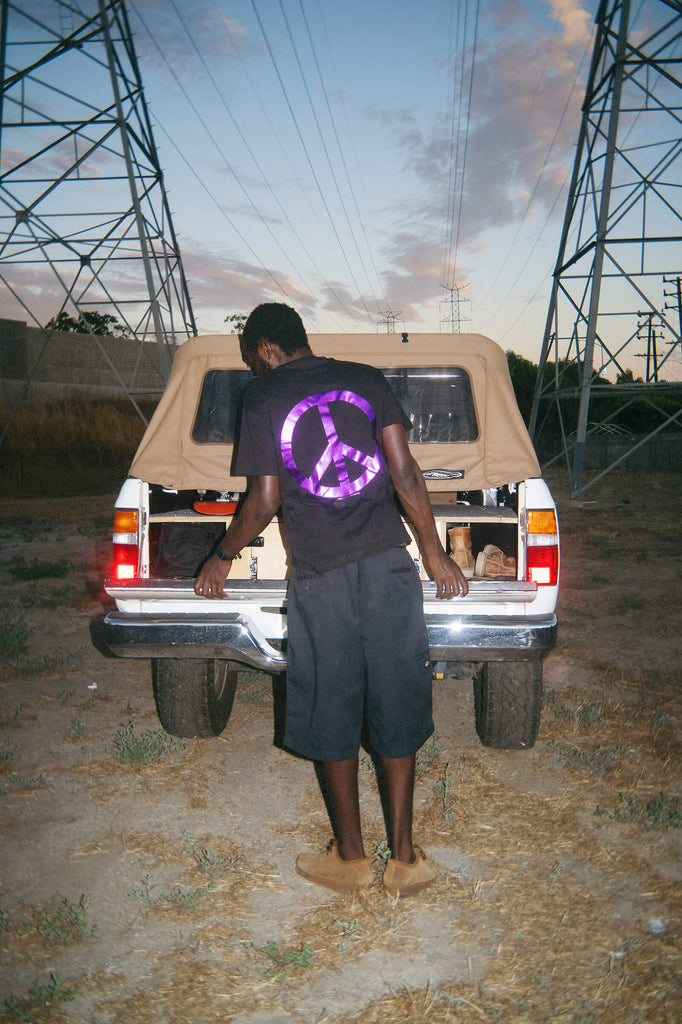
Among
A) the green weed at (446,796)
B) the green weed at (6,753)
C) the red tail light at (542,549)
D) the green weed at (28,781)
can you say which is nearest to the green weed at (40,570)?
the green weed at (6,753)

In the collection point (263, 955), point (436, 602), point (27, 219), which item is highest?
point (27, 219)

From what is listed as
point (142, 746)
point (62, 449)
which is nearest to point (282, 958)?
point (142, 746)

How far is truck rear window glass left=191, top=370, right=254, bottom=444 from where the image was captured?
4.31 m

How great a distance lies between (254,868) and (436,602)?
125 cm

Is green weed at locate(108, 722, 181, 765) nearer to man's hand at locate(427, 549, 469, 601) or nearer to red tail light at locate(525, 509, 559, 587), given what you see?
man's hand at locate(427, 549, 469, 601)

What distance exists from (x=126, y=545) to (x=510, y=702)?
1.97 m

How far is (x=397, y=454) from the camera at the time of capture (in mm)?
2668

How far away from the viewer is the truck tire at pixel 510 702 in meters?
Result: 3.63

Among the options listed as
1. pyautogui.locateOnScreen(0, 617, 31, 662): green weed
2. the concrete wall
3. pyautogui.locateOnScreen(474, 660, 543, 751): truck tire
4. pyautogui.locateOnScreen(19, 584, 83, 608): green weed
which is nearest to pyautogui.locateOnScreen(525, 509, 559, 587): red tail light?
pyautogui.locateOnScreen(474, 660, 543, 751): truck tire

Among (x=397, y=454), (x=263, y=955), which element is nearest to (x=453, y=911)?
(x=263, y=955)

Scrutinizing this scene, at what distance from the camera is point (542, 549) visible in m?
3.57

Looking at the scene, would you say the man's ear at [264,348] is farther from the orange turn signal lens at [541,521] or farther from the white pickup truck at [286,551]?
the orange turn signal lens at [541,521]

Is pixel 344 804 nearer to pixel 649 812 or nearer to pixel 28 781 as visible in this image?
pixel 649 812

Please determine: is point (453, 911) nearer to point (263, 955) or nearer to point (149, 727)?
point (263, 955)
